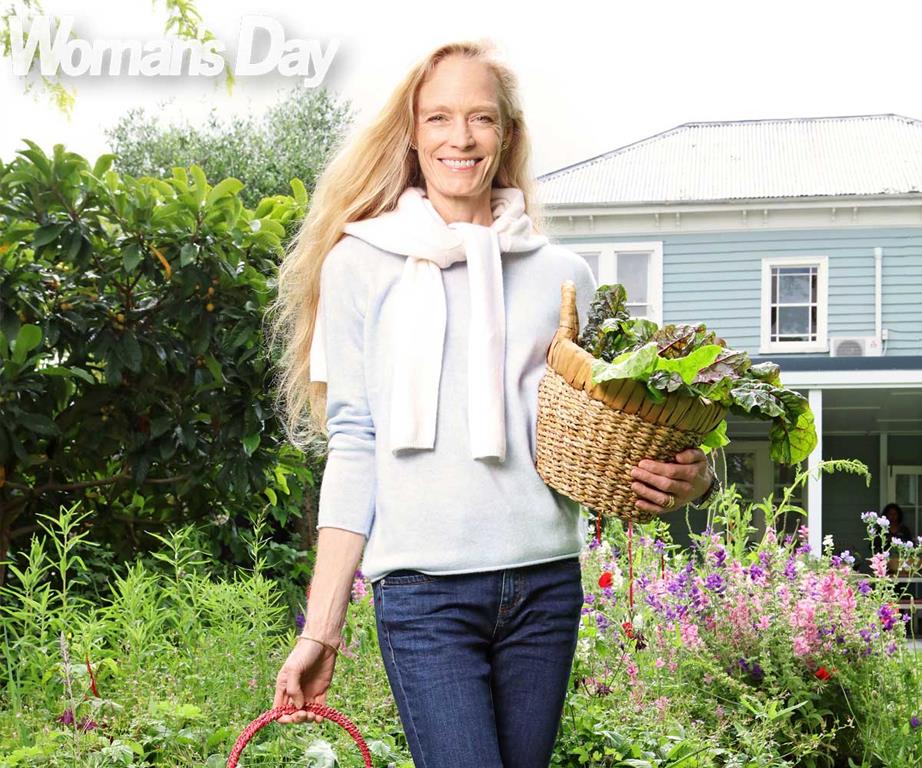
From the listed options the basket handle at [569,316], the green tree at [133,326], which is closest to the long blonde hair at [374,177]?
the basket handle at [569,316]

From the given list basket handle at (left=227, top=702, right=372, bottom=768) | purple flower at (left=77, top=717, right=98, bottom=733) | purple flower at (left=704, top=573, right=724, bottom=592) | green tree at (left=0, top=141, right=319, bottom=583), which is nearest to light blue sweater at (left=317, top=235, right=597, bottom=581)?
basket handle at (left=227, top=702, right=372, bottom=768)

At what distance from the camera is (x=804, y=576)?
436 cm

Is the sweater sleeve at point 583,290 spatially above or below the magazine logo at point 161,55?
below

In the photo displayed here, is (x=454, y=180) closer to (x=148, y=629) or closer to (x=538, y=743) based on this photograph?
(x=538, y=743)

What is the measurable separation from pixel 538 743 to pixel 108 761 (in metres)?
1.61

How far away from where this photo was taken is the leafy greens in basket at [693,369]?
1654 millimetres

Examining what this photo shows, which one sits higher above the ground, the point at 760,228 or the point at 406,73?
the point at 760,228

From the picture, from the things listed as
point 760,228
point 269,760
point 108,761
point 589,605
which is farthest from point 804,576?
point 760,228

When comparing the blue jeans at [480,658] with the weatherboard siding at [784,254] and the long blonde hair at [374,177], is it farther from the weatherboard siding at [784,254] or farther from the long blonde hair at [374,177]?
the weatherboard siding at [784,254]

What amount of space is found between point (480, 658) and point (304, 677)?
11.7 inches

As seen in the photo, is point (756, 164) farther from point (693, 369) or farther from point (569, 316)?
point (693, 369)

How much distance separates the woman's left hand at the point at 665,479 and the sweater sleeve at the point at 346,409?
42 cm

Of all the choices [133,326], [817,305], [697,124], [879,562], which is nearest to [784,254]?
[817,305]

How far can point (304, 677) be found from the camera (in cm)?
181
